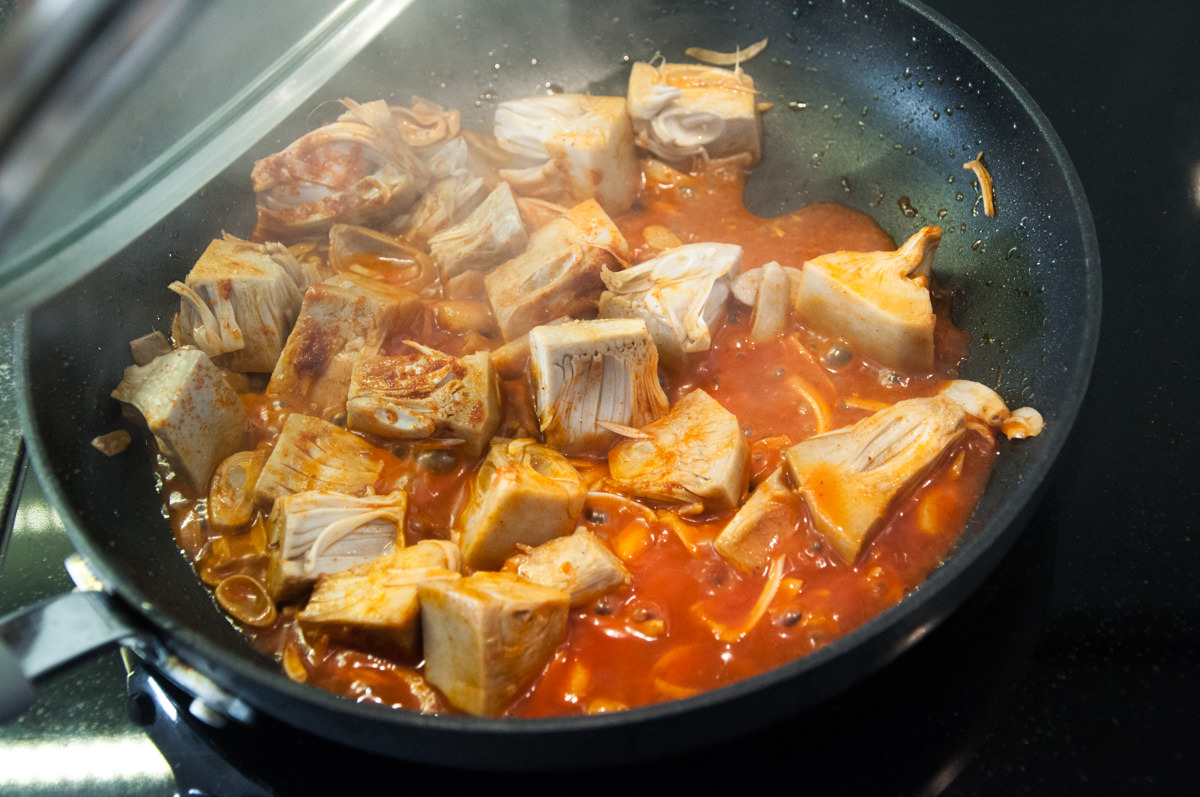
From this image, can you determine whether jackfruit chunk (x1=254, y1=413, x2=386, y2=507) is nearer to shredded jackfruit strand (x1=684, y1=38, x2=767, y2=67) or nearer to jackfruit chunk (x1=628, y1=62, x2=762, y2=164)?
jackfruit chunk (x1=628, y1=62, x2=762, y2=164)

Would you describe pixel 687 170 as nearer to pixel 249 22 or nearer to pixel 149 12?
pixel 249 22

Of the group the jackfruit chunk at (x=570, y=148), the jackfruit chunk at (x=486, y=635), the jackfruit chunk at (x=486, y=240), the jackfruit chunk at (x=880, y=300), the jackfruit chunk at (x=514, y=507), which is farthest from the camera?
the jackfruit chunk at (x=570, y=148)

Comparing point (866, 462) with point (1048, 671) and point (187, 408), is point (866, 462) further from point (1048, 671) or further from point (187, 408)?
point (187, 408)

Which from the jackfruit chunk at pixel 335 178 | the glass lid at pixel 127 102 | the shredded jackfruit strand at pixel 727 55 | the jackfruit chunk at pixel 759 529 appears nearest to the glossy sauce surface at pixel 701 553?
the jackfruit chunk at pixel 759 529

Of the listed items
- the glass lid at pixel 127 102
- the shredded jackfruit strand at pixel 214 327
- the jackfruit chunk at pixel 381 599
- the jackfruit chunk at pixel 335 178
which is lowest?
the jackfruit chunk at pixel 381 599

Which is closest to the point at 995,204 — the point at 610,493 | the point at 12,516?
the point at 610,493

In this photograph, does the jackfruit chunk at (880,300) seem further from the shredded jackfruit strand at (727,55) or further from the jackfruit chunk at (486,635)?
the jackfruit chunk at (486,635)
